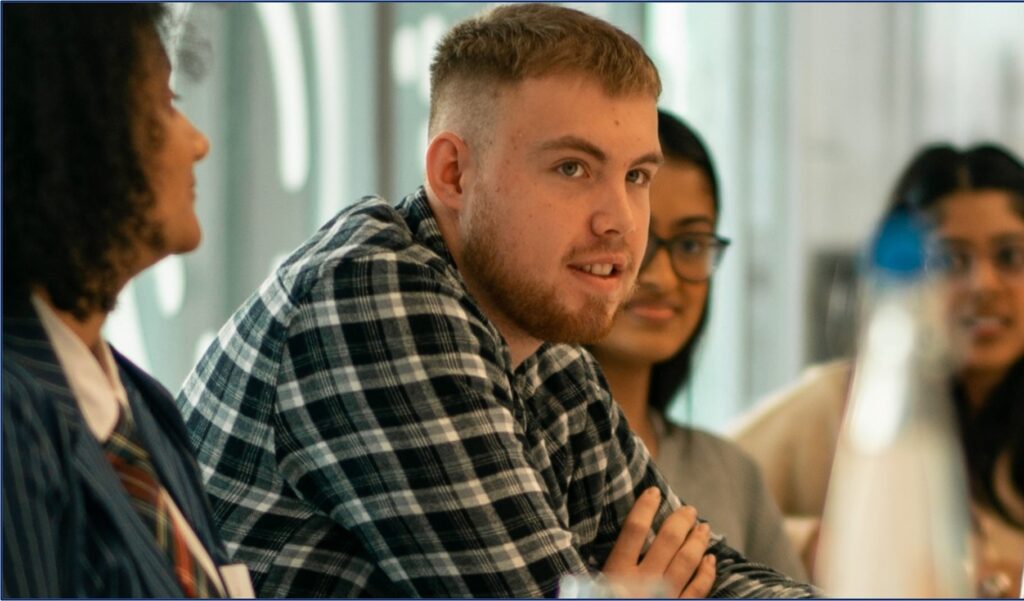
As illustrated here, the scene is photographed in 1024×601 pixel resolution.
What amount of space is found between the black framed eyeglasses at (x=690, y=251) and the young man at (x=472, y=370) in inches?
25.6

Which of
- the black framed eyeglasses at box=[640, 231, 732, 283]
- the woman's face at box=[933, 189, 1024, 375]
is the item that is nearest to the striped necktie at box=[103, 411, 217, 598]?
the black framed eyeglasses at box=[640, 231, 732, 283]

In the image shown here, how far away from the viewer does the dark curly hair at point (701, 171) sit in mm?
2006

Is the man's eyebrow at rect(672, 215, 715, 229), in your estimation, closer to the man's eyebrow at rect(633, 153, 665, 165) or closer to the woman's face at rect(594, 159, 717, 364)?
the woman's face at rect(594, 159, 717, 364)

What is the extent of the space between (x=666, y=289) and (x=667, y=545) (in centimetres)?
78

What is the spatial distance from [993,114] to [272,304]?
4016mm

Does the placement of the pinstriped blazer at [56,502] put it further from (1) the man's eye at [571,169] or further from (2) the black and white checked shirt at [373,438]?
(1) the man's eye at [571,169]

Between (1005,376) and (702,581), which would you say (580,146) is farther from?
(1005,376)

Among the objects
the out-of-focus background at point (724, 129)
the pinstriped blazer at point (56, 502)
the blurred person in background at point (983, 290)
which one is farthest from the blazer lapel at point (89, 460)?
the blurred person in background at point (983, 290)

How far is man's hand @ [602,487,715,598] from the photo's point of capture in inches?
51.3

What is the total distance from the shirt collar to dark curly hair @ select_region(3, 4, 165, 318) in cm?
1

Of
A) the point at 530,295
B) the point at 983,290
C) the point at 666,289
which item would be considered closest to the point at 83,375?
the point at 530,295

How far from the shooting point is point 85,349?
2.96 ft

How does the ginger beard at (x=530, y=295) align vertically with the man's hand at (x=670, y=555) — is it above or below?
above

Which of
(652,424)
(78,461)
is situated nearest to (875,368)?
(78,461)
